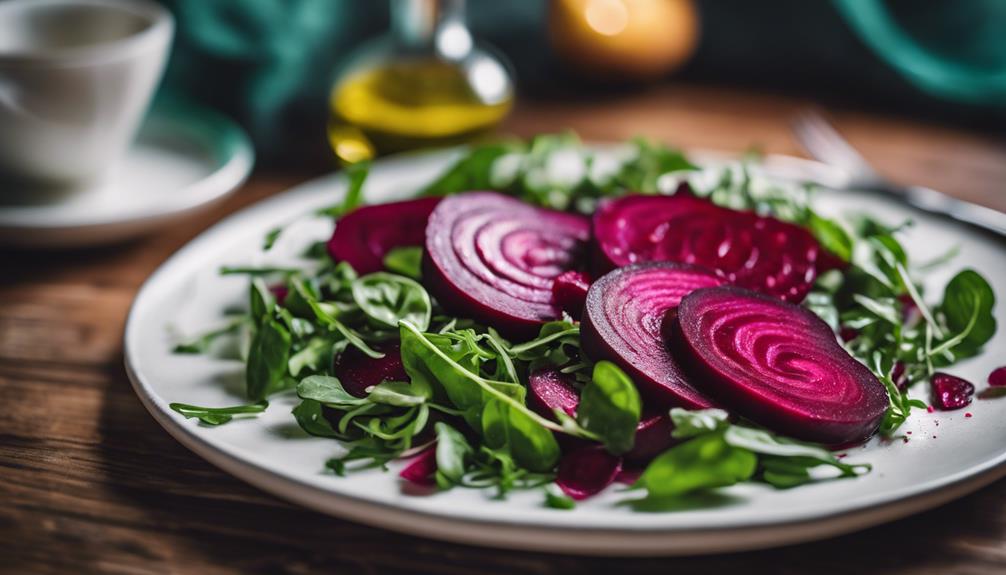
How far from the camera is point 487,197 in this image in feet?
4.46

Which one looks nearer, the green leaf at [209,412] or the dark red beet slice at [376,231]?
the green leaf at [209,412]

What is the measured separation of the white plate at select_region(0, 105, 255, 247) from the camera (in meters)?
1.60

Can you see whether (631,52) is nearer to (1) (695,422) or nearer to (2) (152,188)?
(2) (152,188)

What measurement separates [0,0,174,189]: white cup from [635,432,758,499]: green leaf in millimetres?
1162

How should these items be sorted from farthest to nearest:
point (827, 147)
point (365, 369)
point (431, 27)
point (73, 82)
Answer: point (431, 27)
point (827, 147)
point (73, 82)
point (365, 369)

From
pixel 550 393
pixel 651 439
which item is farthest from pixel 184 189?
pixel 651 439

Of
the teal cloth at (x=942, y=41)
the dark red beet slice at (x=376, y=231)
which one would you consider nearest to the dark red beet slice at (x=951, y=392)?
the dark red beet slice at (x=376, y=231)

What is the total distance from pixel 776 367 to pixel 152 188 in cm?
121

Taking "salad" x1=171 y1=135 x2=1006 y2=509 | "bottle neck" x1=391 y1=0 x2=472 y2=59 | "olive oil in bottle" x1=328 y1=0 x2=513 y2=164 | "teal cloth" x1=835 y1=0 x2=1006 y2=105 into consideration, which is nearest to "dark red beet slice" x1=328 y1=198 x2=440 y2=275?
"salad" x1=171 y1=135 x2=1006 y2=509

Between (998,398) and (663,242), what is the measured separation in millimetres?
420

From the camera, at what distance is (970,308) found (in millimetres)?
1230

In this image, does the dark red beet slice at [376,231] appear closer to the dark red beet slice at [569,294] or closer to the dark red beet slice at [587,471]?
the dark red beet slice at [569,294]

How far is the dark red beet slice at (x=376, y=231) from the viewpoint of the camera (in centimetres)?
135

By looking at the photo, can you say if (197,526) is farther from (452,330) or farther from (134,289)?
(134,289)
